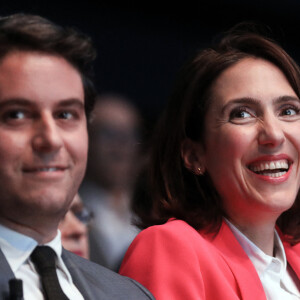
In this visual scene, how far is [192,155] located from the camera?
203 cm

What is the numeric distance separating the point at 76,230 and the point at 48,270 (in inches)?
62.0

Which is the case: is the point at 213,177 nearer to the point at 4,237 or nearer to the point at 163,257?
the point at 163,257

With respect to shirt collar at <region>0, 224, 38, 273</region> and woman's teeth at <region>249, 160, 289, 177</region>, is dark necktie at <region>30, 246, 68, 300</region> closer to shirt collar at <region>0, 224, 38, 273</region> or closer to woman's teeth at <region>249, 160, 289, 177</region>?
shirt collar at <region>0, 224, 38, 273</region>

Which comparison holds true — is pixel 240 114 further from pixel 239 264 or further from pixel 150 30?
pixel 150 30

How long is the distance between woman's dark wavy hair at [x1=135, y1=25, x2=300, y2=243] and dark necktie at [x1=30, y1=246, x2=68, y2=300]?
0.62 metres

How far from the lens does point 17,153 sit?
1.37 m

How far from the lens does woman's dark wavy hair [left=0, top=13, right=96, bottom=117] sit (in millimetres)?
1459

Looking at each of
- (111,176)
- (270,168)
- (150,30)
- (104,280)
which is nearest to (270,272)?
(270,168)

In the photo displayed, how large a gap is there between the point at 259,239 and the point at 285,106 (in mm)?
395

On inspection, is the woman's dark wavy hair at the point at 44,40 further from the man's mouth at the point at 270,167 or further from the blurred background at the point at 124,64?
the blurred background at the point at 124,64

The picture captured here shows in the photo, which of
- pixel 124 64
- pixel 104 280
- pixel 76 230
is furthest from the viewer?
pixel 124 64

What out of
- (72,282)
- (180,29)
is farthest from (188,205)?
(180,29)

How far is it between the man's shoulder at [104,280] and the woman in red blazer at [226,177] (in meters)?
0.13

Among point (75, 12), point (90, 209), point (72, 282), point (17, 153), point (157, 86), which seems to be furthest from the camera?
point (157, 86)
